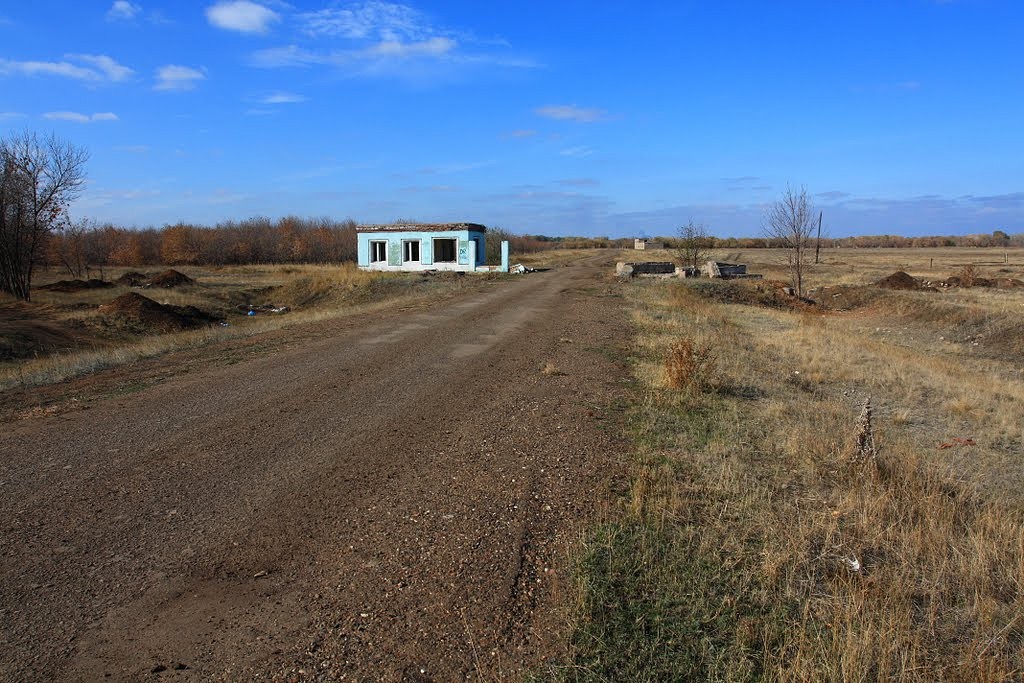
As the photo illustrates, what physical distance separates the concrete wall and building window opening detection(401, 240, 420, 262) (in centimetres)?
21

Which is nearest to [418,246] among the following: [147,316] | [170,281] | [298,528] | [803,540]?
[170,281]

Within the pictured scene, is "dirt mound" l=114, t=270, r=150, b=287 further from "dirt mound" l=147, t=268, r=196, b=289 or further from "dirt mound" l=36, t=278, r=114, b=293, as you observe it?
"dirt mound" l=36, t=278, r=114, b=293

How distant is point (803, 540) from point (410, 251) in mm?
35921

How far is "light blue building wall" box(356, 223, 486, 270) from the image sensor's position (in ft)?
125

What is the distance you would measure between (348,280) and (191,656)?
105ft

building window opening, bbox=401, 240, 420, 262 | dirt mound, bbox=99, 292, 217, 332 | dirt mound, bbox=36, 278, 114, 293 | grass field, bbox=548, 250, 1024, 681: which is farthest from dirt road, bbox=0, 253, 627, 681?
dirt mound, bbox=36, 278, 114, 293

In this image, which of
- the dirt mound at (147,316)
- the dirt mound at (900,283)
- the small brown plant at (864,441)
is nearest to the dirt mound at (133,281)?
the dirt mound at (147,316)

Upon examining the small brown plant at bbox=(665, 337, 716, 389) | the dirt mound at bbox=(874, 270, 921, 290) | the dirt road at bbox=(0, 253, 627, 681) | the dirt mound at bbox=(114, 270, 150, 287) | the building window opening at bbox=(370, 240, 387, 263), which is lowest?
the dirt road at bbox=(0, 253, 627, 681)

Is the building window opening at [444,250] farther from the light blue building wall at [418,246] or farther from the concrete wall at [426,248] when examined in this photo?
the concrete wall at [426,248]

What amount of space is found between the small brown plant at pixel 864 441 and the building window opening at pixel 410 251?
34224 mm

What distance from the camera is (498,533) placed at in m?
4.36

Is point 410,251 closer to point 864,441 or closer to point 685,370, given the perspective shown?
point 685,370

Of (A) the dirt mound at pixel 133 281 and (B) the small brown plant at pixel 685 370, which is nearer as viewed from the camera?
(B) the small brown plant at pixel 685 370

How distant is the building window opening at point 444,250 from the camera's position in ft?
131
